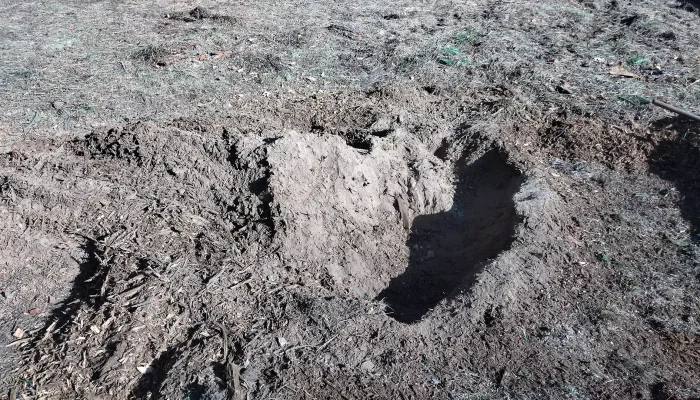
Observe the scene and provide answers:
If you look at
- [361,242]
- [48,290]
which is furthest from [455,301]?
[48,290]

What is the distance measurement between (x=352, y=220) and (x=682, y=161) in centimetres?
317

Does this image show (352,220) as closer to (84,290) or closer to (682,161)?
(84,290)

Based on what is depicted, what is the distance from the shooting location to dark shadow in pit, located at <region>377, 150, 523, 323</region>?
4359 millimetres

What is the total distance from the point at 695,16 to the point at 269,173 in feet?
23.0

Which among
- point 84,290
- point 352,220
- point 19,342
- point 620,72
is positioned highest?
point 620,72

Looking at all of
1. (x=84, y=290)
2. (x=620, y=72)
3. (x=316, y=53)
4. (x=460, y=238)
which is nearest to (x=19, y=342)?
(x=84, y=290)

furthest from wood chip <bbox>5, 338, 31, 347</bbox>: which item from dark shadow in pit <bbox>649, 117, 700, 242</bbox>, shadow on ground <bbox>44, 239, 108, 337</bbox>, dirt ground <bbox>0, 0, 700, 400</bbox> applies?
dark shadow in pit <bbox>649, 117, 700, 242</bbox>

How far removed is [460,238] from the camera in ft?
16.3

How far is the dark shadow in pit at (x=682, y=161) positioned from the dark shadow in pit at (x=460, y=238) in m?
1.41

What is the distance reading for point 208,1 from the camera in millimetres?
9289

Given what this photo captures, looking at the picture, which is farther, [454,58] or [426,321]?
[454,58]

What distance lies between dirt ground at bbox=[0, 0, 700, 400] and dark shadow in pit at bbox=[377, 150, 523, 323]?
23mm

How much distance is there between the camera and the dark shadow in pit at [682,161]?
5117mm

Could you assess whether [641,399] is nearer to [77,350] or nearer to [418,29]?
[77,350]
